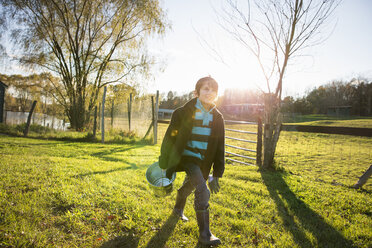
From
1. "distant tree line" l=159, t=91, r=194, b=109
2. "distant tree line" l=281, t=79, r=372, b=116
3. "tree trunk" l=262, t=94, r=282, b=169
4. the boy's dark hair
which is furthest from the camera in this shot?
"distant tree line" l=159, t=91, r=194, b=109

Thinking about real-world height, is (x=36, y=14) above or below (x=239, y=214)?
above

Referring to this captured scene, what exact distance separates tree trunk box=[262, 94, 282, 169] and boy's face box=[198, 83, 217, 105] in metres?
4.35

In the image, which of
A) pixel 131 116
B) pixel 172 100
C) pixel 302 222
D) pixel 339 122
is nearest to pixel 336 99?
pixel 339 122

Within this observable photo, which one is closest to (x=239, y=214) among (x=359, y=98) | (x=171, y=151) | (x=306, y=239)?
(x=306, y=239)

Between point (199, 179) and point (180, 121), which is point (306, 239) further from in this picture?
point (180, 121)

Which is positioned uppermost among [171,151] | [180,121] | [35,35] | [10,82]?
[35,35]

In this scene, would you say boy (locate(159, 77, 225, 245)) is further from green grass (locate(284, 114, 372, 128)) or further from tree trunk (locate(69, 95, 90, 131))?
green grass (locate(284, 114, 372, 128))

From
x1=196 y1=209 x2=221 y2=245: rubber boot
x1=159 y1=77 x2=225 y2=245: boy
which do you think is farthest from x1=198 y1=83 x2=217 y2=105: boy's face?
x1=196 y1=209 x2=221 y2=245: rubber boot

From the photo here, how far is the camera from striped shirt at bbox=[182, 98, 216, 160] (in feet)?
8.38

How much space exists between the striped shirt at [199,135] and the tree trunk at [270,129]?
4.38 metres

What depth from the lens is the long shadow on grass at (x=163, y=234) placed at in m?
2.39

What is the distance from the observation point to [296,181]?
17.3 ft

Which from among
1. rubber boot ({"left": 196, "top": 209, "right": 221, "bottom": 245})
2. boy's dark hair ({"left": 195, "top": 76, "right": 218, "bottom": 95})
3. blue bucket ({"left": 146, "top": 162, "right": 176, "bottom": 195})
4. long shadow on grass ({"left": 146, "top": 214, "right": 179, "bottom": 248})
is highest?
boy's dark hair ({"left": 195, "top": 76, "right": 218, "bottom": 95})

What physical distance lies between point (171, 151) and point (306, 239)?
2052 mm
